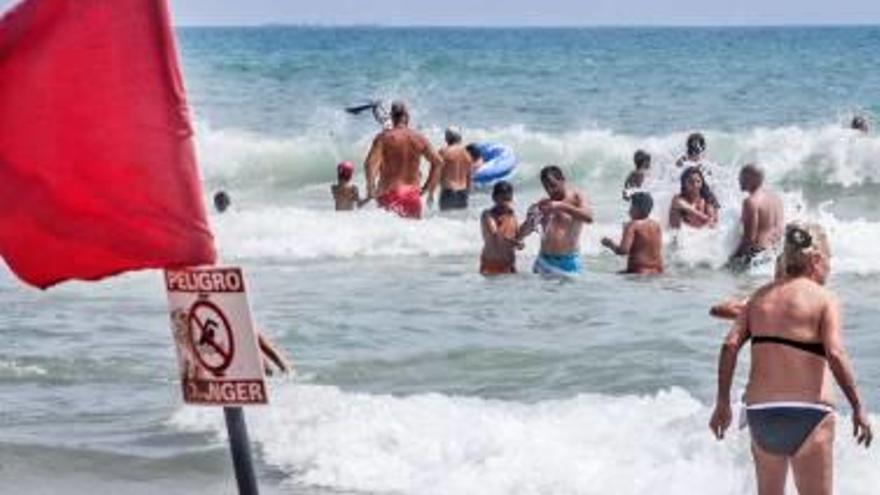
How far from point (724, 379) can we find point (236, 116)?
37799 millimetres

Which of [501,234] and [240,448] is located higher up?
[240,448]

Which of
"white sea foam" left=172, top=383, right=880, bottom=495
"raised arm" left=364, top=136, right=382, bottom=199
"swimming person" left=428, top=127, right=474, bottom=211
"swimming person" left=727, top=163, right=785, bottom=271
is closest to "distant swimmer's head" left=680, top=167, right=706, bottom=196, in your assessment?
"swimming person" left=727, top=163, right=785, bottom=271

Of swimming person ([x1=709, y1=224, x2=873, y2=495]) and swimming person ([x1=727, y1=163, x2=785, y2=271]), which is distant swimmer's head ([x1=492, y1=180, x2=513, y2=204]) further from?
swimming person ([x1=709, y1=224, x2=873, y2=495])

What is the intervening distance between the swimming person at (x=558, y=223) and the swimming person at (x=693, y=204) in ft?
4.17

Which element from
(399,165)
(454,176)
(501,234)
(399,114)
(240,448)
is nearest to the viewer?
(240,448)

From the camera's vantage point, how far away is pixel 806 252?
652 centimetres

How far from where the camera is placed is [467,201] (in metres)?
19.5

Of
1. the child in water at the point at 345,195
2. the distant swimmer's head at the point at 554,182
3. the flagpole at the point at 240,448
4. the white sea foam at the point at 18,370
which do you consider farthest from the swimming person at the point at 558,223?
the flagpole at the point at 240,448

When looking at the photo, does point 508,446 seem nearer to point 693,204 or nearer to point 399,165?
point 693,204

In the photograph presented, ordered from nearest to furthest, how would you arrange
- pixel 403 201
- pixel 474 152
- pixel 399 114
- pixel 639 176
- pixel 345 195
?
pixel 399 114 < pixel 639 176 < pixel 403 201 < pixel 345 195 < pixel 474 152

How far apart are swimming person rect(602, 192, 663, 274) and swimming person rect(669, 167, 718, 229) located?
2.44 feet

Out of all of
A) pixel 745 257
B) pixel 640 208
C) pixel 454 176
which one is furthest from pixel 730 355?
pixel 454 176

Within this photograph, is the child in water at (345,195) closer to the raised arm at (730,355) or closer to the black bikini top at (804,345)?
the raised arm at (730,355)

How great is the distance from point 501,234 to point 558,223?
0.70 metres
